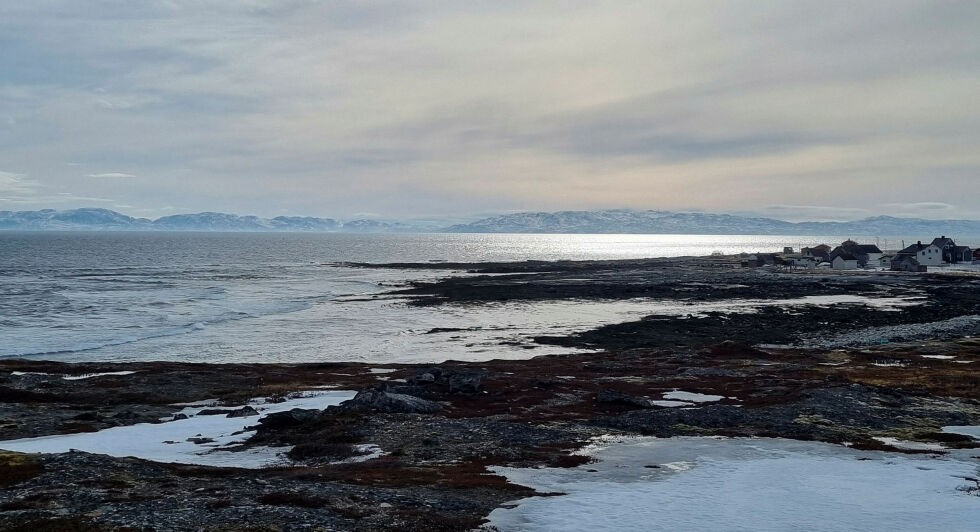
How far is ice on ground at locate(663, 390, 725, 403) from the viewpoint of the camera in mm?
36156

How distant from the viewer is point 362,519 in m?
17.9

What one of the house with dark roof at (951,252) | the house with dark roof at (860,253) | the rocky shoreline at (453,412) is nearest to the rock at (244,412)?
the rocky shoreline at (453,412)

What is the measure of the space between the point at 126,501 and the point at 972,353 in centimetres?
5540

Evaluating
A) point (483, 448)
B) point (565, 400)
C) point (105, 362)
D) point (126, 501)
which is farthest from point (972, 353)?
point (105, 362)

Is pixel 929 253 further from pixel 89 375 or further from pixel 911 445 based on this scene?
pixel 89 375

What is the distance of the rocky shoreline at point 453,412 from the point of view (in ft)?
61.5

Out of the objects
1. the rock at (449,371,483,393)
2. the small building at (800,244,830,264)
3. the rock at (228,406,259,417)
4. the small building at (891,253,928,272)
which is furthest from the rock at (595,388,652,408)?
the small building at (800,244,830,264)

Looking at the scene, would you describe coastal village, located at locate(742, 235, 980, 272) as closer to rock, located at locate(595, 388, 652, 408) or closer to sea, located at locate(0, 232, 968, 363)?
sea, located at locate(0, 232, 968, 363)

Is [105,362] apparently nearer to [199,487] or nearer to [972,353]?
[199,487]

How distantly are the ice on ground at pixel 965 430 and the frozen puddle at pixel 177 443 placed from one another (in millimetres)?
24711

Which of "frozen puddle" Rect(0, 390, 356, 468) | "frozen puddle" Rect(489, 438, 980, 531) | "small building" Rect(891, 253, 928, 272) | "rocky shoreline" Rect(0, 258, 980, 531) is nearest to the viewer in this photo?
"frozen puddle" Rect(489, 438, 980, 531)

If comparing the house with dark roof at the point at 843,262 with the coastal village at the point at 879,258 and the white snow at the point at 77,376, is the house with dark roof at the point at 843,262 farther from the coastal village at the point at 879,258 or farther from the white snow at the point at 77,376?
the white snow at the point at 77,376

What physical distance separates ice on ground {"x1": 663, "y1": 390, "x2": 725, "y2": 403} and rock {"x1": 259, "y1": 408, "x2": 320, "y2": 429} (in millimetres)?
19084

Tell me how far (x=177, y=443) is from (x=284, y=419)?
14.3 feet
